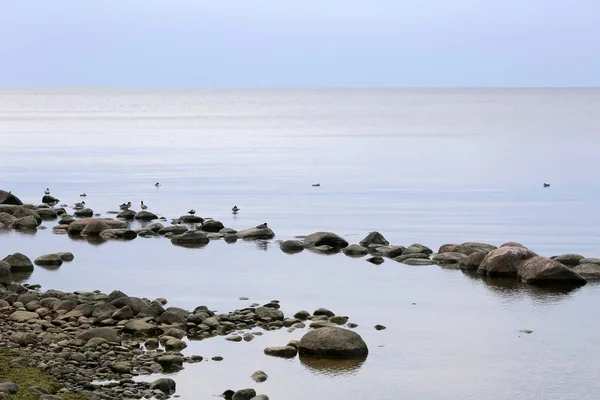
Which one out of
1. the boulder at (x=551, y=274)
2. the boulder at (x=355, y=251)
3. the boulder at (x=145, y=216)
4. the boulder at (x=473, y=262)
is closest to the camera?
the boulder at (x=551, y=274)

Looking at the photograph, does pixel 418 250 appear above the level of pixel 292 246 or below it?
below

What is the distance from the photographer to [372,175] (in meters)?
61.5

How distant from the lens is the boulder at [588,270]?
2914 cm

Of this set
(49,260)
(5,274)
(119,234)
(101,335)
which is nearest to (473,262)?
(49,260)

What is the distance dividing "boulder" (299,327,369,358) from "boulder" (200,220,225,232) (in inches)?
681

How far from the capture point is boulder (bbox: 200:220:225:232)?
37.4 meters

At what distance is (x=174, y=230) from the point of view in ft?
121

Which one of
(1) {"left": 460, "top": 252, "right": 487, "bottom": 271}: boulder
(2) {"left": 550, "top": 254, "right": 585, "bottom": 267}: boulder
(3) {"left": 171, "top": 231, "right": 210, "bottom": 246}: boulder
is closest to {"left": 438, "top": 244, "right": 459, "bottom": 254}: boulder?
(1) {"left": 460, "top": 252, "right": 487, "bottom": 271}: boulder

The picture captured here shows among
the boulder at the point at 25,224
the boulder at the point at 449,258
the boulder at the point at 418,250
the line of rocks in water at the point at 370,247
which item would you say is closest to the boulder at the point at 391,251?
the line of rocks in water at the point at 370,247

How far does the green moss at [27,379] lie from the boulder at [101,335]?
216 centimetres

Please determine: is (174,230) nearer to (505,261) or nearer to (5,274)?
(5,274)

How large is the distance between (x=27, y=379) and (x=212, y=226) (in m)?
20.7

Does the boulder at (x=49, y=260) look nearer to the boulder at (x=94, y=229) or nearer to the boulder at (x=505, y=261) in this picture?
the boulder at (x=94, y=229)

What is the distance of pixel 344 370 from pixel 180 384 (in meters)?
3.34
